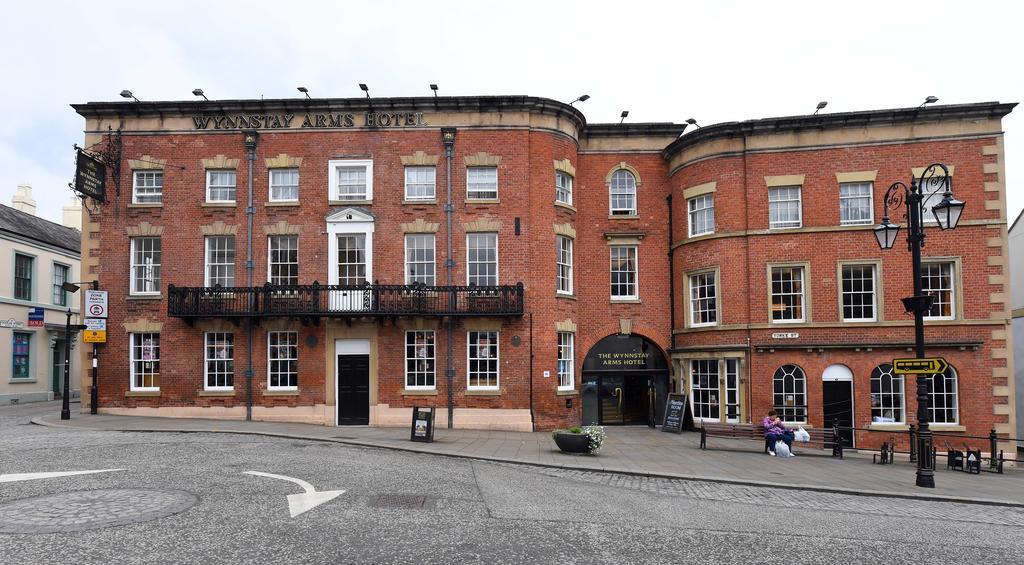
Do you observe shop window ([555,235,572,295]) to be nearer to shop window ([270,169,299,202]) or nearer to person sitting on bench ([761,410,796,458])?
person sitting on bench ([761,410,796,458])

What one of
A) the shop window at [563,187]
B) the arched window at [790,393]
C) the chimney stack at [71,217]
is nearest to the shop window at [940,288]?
the arched window at [790,393]

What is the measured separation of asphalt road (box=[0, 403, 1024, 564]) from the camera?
7680 millimetres

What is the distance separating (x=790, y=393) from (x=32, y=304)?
113ft

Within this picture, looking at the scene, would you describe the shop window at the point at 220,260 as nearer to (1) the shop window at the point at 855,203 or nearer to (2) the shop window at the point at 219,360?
(2) the shop window at the point at 219,360

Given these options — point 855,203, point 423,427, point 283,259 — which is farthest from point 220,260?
point 855,203

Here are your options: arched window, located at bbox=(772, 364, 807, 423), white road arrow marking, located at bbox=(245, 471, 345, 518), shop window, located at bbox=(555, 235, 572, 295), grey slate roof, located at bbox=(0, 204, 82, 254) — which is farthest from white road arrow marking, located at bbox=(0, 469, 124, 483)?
grey slate roof, located at bbox=(0, 204, 82, 254)

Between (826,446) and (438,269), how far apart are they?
13.2 meters

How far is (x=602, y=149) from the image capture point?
24.7 meters

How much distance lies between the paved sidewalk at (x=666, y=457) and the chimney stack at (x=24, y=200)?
2173 centimetres

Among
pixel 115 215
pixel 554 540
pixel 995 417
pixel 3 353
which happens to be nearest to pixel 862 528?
pixel 554 540

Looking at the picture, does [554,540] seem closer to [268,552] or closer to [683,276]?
[268,552]

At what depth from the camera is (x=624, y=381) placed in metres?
24.5

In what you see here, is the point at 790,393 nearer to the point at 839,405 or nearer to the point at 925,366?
the point at 839,405

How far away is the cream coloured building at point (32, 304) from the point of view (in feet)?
102
